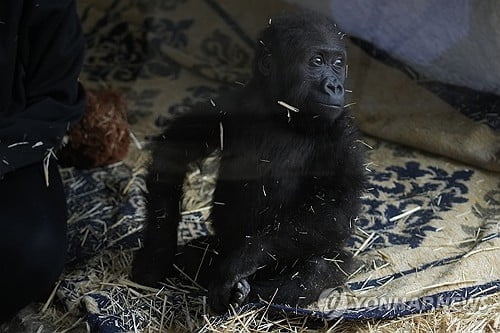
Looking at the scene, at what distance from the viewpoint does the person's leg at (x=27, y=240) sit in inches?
66.6

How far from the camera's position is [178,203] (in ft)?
5.44

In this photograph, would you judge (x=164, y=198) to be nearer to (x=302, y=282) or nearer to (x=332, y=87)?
(x=302, y=282)

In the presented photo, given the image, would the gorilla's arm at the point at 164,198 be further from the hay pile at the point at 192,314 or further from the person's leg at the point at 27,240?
the person's leg at the point at 27,240

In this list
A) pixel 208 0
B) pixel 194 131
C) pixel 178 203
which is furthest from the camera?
pixel 208 0

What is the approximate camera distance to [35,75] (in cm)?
175

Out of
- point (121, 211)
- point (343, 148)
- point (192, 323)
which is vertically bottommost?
point (121, 211)

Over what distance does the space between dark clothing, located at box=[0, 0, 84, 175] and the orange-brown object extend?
380 millimetres

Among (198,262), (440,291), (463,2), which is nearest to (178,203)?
(198,262)

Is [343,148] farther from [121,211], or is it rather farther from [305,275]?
[121,211]

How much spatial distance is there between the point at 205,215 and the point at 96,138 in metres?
0.54

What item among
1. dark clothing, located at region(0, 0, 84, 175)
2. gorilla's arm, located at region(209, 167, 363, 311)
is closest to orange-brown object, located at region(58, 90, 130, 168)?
dark clothing, located at region(0, 0, 84, 175)

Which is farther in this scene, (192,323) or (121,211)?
(121,211)

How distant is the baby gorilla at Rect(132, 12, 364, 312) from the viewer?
4.47ft

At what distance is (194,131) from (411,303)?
499mm
